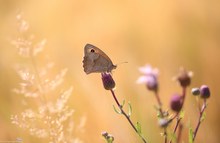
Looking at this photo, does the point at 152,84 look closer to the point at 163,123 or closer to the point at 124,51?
the point at 163,123

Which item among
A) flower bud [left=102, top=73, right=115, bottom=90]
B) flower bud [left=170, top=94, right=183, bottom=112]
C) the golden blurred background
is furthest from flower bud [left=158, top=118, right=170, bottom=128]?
the golden blurred background

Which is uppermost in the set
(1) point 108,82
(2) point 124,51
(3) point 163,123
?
(2) point 124,51

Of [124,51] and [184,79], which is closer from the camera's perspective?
[184,79]

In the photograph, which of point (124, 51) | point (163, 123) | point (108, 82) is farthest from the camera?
point (124, 51)

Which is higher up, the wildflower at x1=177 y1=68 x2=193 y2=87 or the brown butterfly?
the brown butterfly

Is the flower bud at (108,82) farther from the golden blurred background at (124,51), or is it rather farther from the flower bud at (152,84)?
the golden blurred background at (124,51)

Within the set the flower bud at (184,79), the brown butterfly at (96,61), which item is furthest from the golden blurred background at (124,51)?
the flower bud at (184,79)

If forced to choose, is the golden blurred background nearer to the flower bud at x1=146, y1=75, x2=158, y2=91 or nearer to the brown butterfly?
the brown butterfly

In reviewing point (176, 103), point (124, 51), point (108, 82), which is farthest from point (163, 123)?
point (124, 51)
